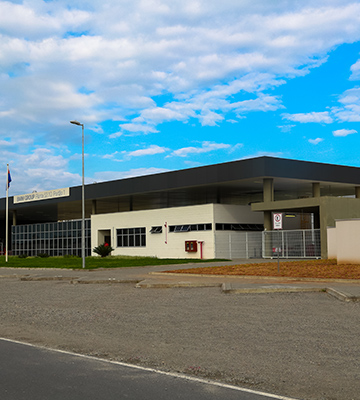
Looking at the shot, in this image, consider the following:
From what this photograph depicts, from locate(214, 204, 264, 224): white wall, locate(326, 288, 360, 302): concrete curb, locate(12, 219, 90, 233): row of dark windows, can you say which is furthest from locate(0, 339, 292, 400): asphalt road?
locate(12, 219, 90, 233): row of dark windows

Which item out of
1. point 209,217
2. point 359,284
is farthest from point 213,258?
point 359,284

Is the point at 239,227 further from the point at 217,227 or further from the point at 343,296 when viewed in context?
the point at 343,296

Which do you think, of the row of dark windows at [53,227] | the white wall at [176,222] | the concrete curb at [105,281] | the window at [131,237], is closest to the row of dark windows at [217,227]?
the white wall at [176,222]

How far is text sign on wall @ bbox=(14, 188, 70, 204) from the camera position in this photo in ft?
189

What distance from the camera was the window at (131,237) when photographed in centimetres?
4928

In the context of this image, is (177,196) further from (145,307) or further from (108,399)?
(108,399)

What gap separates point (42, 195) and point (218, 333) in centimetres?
5400

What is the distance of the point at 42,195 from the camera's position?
2388 inches

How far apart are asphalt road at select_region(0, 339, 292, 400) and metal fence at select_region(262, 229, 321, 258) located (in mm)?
31374

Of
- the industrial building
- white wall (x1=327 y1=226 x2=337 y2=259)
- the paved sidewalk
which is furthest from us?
the industrial building

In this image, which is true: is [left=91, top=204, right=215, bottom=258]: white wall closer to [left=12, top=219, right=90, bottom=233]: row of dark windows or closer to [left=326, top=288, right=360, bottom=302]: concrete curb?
[left=12, top=219, right=90, bottom=233]: row of dark windows

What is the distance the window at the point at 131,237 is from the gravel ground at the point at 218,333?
3258 centimetres

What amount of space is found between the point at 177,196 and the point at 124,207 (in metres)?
14.4

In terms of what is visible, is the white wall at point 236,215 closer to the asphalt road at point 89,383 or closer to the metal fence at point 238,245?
the metal fence at point 238,245
